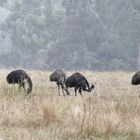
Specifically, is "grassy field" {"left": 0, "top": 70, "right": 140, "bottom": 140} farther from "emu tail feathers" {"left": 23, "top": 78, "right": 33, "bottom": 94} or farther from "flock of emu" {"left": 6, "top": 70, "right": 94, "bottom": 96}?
"flock of emu" {"left": 6, "top": 70, "right": 94, "bottom": 96}

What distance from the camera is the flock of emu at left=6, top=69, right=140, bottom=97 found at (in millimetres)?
15164

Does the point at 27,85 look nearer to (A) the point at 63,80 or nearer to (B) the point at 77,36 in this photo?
(A) the point at 63,80

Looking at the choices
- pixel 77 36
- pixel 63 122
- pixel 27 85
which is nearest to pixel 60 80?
pixel 27 85

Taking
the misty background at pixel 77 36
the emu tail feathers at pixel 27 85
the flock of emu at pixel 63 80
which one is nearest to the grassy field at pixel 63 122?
the emu tail feathers at pixel 27 85

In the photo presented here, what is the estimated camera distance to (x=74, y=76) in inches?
655

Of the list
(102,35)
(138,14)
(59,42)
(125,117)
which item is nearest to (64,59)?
(59,42)

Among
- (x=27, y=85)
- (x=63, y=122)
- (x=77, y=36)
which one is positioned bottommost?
(x=63, y=122)

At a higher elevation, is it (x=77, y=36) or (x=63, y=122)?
(x=77, y=36)

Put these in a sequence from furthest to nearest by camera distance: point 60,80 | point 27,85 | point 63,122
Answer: point 60,80, point 27,85, point 63,122

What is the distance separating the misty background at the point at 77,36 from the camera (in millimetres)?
49812

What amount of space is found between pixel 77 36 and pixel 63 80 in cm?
3593

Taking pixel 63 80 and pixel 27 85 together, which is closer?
pixel 27 85

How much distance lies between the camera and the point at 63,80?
1759cm

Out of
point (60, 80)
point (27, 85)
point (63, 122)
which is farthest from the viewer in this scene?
point (60, 80)
